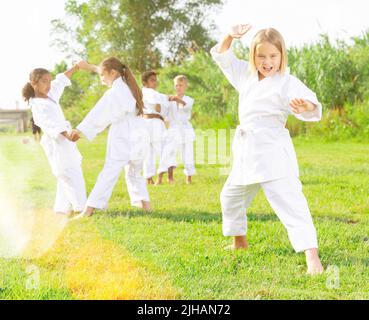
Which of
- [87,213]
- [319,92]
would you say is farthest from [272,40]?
[319,92]

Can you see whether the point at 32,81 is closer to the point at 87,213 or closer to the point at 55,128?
the point at 55,128

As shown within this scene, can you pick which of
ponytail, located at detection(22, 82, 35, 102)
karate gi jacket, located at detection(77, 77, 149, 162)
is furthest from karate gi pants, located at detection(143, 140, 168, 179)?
ponytail, located at detection(22, 82, 35, 102)

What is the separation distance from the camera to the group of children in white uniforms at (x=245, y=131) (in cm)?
418

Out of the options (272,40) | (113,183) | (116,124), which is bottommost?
(113,183)

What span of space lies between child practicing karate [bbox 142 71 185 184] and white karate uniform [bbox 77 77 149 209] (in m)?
2.39

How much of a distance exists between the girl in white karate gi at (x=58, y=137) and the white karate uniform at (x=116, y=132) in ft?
0.83

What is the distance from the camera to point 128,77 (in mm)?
6445

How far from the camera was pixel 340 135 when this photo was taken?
549 inches

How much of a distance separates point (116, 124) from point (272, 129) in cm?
245

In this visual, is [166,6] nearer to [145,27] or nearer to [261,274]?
[145,27]

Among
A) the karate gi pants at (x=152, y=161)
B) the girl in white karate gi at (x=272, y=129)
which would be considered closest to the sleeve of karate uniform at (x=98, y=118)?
the girl in white karate gi at (x=272, y=129)

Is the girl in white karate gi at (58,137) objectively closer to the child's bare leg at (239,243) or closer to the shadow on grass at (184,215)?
the shadow on grass at (184,215)
